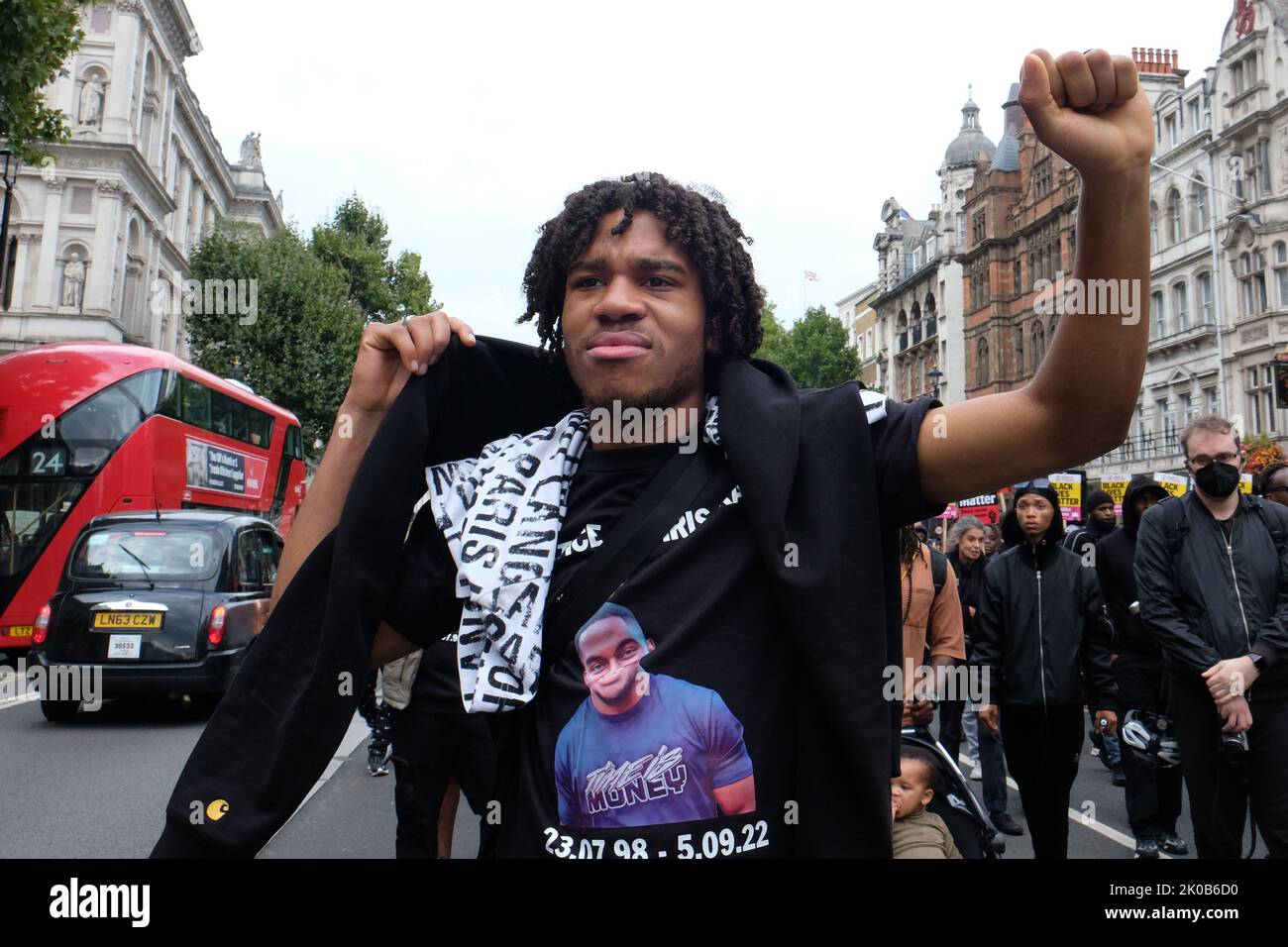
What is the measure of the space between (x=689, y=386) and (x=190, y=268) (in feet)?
160

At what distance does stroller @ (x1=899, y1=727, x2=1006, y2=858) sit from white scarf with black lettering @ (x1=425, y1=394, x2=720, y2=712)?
89.8 inches

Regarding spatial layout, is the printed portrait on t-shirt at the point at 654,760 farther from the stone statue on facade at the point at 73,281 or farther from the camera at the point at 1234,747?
the stone statue on facade at the point at 73,281

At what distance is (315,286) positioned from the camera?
42594mm

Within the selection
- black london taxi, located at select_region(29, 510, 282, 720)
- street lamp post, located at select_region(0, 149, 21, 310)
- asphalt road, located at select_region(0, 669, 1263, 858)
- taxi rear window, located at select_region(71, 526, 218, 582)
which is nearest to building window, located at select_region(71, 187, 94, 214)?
street lamp post, located at select_region(0, 149, 21, 310)

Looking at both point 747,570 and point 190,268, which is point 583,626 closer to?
point 747,570

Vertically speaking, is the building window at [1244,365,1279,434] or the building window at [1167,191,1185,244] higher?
the building window at [1167,191,1185,244]

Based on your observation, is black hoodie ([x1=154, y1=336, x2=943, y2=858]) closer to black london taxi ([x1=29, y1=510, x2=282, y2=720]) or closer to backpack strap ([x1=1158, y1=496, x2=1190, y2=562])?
backpack strap ([x1=1158, y1=496, x2=1190, y2=562])

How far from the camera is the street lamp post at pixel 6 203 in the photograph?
19819 mm

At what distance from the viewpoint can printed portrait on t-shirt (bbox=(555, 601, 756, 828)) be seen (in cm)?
138

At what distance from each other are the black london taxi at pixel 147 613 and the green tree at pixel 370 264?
42.5 m

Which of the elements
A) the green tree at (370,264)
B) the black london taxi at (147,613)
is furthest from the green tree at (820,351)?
the black london taxi at (147,613)

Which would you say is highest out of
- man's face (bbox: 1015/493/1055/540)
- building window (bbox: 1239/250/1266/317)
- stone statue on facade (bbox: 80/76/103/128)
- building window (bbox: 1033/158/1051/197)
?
building window (bbox: 1033/158/1051/197)

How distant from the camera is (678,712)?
140 cm

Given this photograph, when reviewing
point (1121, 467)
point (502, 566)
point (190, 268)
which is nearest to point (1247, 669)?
point (502, 566)
